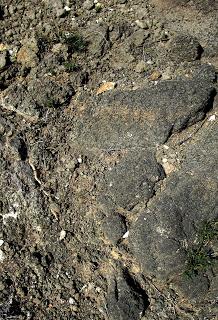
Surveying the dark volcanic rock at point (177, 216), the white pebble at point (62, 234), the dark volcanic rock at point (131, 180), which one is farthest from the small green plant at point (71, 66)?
the white pebble at point (62, 234)

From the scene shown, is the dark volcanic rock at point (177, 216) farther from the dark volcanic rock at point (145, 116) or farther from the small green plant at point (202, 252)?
the dark volcanic rock at point (145, 116)

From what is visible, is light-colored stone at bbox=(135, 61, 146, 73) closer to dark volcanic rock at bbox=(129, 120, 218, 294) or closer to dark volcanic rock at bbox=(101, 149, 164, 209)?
dark volcanic rock at bbox=(101, 149, 164, 209)

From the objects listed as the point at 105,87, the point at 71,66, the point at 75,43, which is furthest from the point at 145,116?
the point at 75,43

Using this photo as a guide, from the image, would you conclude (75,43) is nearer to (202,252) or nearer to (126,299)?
(202,252)

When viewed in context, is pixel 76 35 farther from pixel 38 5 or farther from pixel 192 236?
pixel 192 236

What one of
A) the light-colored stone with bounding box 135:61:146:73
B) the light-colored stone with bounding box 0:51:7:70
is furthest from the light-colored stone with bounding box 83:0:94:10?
the light-colored stone with bounding box 0:51:7:70

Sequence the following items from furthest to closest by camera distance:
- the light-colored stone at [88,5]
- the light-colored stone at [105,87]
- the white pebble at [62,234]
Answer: the light-colored stone at [88,5] → the light-colored stone at [105,87] → the white pebble at [62,234]
